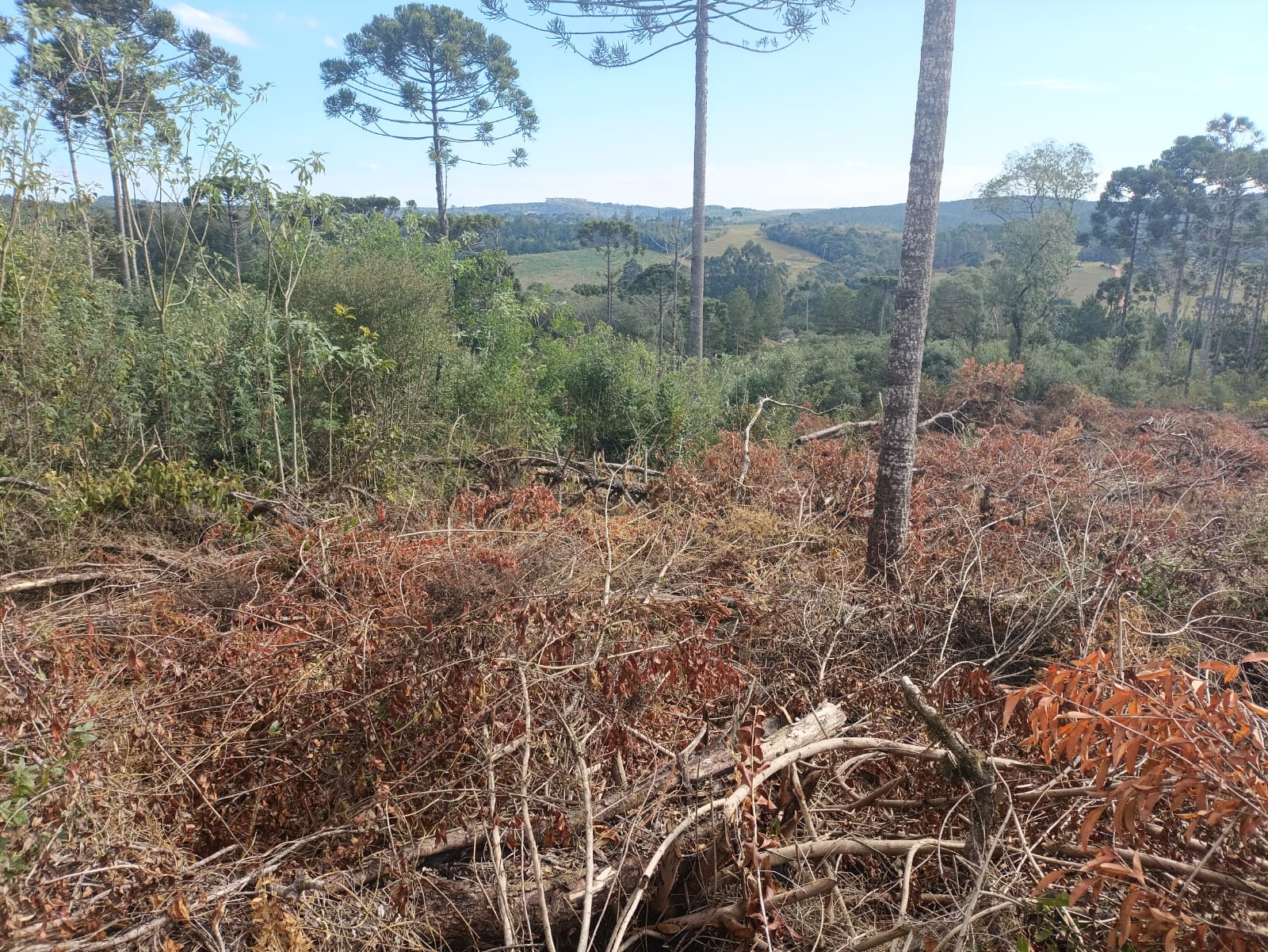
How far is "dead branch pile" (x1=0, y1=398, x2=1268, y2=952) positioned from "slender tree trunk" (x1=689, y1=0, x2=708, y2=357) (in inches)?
402

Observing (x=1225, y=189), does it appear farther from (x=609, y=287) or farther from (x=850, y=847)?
(x=850, y=847)

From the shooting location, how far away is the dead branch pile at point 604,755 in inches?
81.4

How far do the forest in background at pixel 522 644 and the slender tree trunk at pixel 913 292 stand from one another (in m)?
0.28

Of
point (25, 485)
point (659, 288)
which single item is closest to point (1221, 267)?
point (659, 288)

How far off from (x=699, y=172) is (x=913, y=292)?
404 inches

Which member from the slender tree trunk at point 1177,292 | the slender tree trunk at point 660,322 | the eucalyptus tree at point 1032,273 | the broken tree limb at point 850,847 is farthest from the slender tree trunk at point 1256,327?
the broken tree limb at point 850,847

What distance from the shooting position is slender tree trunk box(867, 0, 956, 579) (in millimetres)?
4766

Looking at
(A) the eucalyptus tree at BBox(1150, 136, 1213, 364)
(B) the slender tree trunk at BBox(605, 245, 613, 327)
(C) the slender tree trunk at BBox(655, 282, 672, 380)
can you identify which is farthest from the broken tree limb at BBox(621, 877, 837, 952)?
(A) the eucalyptus tree at BBox(1150, 136, 1213, 364)

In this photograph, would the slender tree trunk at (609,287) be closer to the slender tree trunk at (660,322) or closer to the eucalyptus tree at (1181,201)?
the slender tree trunk at (660,322)

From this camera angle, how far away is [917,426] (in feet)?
36.9

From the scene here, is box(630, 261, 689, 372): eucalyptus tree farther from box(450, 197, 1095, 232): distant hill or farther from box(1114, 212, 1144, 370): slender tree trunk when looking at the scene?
box(450, 197, 1095, 232): distant hill

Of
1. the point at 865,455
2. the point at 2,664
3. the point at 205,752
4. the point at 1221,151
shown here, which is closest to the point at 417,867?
the point at 205,752

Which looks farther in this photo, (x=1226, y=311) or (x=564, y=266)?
(x=564, y=266)

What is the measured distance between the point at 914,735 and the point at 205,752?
2964 mm
